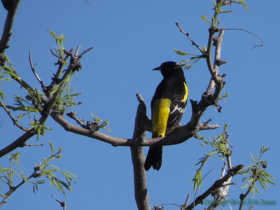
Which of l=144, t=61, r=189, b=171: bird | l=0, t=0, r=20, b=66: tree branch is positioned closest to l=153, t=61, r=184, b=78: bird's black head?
l=144, t=61, r=189, b=171: bird

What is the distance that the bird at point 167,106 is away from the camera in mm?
4262

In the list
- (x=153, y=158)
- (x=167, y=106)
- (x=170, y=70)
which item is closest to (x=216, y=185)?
(x=153, y=158)

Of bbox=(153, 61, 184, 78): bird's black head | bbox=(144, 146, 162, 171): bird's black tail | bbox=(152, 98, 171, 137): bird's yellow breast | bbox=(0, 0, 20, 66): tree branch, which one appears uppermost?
bbox=(153, 61, 184, 78): bird's black head

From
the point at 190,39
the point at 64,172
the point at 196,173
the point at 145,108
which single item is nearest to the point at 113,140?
the point at 64,172

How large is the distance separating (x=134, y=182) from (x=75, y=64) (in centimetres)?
229

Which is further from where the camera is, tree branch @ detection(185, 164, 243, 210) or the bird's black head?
the bird's black head

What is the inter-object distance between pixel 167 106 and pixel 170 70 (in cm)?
111

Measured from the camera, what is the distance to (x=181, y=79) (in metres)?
5.67

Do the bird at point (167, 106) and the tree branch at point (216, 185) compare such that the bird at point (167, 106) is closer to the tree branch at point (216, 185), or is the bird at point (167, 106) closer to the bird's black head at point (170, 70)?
the bird's black head at point (170, 70)

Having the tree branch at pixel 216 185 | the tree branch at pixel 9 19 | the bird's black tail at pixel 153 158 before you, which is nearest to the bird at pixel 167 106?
the bird's black tail at pixel 153 158

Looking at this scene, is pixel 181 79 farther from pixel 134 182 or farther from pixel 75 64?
pixel 75 64

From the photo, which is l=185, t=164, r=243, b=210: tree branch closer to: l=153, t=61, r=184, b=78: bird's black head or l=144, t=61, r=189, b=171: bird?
l=144, t=61, r=189, b=171: bird

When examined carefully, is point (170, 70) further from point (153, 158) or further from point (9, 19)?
point (9, 19)

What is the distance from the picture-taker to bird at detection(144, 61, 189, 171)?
14.0 feet
